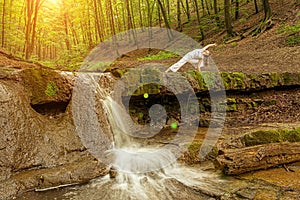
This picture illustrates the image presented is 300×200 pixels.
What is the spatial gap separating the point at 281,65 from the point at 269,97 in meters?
2.44

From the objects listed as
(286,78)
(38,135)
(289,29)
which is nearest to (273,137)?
(286,78)

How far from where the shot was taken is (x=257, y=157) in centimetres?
400

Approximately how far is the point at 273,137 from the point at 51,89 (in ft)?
16.2

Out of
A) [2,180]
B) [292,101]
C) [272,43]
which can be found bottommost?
[2,180]

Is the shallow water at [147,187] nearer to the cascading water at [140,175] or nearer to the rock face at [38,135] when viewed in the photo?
the cascading water at [140,175]

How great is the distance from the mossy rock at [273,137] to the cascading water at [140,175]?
4.39 feet

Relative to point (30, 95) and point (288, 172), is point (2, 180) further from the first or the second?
point (288, 172)

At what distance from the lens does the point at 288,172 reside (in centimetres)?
385

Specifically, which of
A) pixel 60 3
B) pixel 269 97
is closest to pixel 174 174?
pixel 269 97

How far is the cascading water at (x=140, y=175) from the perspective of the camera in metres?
3.71

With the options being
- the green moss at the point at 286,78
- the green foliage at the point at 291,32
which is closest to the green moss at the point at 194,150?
the green moss at the point at 286,78

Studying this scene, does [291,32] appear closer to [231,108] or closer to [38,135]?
[231,108]

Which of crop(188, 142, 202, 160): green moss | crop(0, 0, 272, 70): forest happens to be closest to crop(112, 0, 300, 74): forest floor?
crop(0, 0, 272, 70): forest

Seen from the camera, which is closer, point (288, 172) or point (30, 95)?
point (288, 172)
